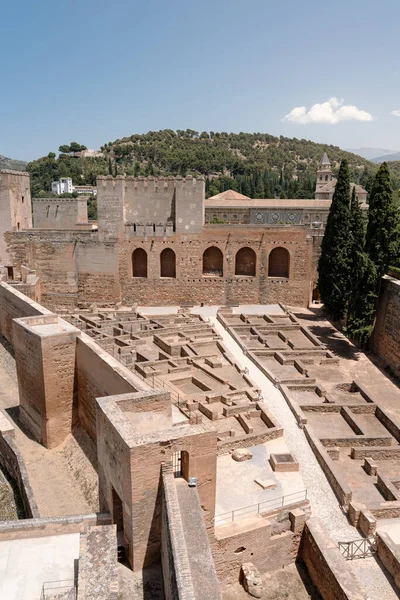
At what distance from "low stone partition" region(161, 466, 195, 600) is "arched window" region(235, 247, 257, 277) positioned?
1995cm

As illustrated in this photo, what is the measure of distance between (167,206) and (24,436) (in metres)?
14.3

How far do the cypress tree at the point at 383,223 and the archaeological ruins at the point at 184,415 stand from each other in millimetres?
1085

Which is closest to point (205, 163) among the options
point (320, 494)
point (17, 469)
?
point (17, 469)

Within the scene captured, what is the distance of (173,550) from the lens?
6.23m

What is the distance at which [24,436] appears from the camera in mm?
14367

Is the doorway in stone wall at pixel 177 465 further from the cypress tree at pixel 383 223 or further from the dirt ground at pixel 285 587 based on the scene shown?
the cypress tree at pixel 383 223

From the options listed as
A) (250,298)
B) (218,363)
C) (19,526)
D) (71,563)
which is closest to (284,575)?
(71,563)

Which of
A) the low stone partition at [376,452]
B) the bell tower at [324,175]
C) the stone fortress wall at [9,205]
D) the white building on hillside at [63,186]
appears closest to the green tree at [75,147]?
the white building on hillside at [63,186]

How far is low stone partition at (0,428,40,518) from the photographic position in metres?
10.4

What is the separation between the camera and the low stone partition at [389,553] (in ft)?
27.8

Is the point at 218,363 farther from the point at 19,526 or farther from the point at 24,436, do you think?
the point at 19,526

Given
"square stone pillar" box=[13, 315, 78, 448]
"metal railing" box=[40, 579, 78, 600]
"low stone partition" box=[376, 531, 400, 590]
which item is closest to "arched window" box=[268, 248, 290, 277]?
"square stone pillar" box=[13, 315, 78, 448]

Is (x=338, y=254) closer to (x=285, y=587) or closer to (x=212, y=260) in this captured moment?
(x=212, y=260)

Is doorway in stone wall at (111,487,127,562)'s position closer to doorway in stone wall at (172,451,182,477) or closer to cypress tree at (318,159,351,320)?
doorway in stone wall at (172,451,182,477)
